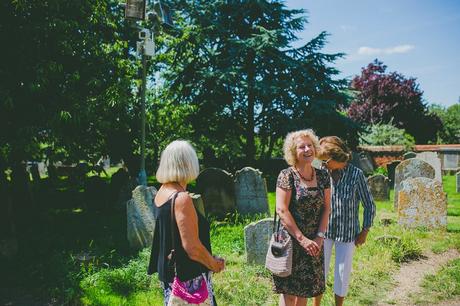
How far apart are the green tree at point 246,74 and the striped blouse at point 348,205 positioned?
1284 centimetres

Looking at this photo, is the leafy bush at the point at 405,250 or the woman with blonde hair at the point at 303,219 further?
the leafy bush at the point at 405,250

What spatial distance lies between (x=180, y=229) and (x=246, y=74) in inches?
634

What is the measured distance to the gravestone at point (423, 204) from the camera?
26.6ft

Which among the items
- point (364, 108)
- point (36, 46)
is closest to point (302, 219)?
point (36, 46)

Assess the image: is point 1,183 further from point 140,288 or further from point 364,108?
point 364,108

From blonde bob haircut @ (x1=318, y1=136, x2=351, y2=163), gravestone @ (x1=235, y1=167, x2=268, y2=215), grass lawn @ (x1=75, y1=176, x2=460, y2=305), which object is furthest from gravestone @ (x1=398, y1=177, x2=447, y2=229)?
blonde bob haircut @ (x1=318, y1=136, x2=351, y2=163)

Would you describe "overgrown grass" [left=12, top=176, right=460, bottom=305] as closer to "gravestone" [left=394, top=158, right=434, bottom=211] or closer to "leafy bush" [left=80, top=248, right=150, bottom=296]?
"leafy bush" [left=80, top=248, right=150, bottom=296]

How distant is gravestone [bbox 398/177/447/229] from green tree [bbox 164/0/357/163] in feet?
29.4

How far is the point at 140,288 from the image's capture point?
5266mm

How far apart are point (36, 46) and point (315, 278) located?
6975mm

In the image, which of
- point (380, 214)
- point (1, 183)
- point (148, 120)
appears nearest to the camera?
point (1, 183)

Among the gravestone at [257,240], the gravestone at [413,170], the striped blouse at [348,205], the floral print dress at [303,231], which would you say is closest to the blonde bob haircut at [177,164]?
the floral print dress at [303,231]

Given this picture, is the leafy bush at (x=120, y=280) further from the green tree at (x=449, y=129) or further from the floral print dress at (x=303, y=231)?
the green tree at (x=449, y=129)

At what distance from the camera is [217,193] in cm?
966
